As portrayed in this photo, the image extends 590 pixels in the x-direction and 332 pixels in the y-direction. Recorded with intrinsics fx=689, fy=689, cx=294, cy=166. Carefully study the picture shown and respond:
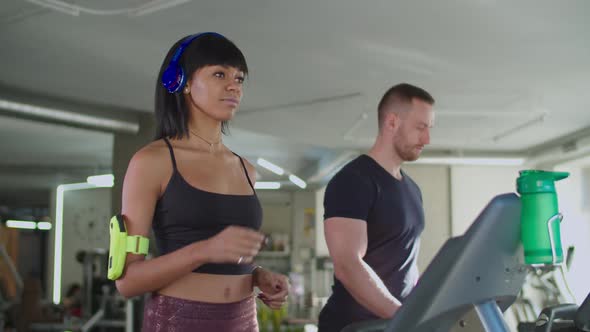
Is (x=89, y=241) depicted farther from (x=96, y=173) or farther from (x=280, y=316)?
(x=280, y=316)

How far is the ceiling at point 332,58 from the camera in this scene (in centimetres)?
488

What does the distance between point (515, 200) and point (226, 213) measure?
644 mm

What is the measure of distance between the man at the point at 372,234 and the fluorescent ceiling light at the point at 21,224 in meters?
16.5

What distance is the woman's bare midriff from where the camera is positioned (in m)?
1.25

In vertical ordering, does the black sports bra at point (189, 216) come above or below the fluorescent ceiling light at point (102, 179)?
below

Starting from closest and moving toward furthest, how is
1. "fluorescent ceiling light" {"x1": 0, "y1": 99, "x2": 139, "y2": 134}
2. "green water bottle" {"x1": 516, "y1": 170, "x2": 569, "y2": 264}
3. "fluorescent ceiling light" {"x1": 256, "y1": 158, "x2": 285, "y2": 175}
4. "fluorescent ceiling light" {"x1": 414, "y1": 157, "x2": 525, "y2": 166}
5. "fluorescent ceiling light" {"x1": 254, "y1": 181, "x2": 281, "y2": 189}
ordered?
1. "green water bottle" {"x1": 516, "y1": 170, "x2": 569, "y2": 264}
2. "fluorescent ceiling light" {"x1": 0, "y1": 99, "x2": 139, "y2": 134}
3. "fluorescent ceiling light" {"x1": 414, "y1": 157, "x2": 525, "y2": 166}
4. "fluorescent ceiling light" {"x1": 256, "y1": 158, "x2": 285, "y2": 175}
5. "fluorescent ceiling light" {"x1": 254, "y1": 181, "x2": 281, "y2": 189}

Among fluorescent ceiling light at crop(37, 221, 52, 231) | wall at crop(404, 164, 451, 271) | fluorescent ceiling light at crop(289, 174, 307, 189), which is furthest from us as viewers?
fluorescent ceiling light at crop(37, 221, 52, 231)

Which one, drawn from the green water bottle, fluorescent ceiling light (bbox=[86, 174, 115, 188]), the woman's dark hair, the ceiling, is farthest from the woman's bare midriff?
fluorescent ceiling light (bbox=[86, 174, 115, 188])

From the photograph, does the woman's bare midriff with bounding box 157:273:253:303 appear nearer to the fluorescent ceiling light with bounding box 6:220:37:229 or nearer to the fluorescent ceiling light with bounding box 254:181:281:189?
the fluorescent ceiling light with bounding box 254:181:281:189

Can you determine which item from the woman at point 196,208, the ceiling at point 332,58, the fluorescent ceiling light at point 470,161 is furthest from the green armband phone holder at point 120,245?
the fluorescent ceiling light at point 470,161

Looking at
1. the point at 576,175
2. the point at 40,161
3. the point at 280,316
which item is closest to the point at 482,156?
the point at 576,175

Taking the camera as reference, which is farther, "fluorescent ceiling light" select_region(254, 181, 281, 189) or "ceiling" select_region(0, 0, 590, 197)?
"fluorescent ceiling light" select_region(254, 181, 281, 189)

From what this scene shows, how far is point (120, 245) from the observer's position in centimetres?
118

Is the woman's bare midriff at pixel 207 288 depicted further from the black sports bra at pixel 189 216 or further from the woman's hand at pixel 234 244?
the woman's hand at pixel 234 244
